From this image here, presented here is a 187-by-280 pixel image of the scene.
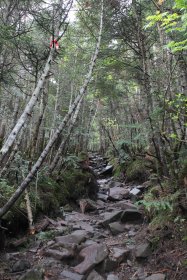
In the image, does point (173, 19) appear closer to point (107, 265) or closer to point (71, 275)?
point (107, 265)

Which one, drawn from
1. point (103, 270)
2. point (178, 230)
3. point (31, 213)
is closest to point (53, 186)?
point (31, 213)

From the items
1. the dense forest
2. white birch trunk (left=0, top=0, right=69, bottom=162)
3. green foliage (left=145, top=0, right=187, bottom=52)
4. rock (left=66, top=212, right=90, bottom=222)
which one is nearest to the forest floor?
the dense forest

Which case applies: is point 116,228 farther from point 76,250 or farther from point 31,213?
point 31,213

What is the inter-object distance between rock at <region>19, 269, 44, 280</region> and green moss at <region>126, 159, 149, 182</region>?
22.5 ft

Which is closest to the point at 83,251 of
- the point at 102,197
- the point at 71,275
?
the point at 71,275

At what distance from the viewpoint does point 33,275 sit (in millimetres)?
4547

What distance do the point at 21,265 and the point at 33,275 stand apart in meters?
0.52

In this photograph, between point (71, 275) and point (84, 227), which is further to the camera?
point (84, 227)

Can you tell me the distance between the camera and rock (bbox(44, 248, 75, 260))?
210 inches

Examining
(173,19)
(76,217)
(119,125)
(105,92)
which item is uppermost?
(105,92)

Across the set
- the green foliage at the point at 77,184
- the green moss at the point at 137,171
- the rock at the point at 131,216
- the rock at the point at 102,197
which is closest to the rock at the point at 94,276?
the rock at the point at 131,216

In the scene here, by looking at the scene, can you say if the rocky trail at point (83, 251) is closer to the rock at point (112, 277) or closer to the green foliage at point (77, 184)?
the rock at point (112, 277)

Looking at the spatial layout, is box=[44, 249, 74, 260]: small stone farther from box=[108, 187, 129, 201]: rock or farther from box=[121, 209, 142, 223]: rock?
box=[108, 187, 129, 201]: rock

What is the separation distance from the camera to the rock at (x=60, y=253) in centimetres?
532
